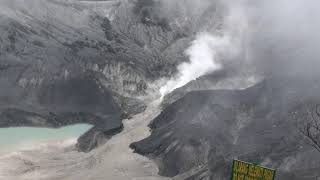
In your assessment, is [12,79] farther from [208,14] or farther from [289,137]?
[289,137]

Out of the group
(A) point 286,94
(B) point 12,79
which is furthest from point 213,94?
(B) point 12,79

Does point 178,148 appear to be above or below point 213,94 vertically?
below

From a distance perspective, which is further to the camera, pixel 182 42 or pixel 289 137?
pixel 182 42

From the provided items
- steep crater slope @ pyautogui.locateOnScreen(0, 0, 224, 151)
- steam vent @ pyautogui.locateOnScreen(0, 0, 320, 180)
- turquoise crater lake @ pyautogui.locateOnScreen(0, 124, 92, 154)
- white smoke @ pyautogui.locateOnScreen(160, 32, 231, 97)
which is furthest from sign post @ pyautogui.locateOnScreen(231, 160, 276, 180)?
white smoke @ pyautogui.locateOnScreen(160, 32, 231, 97)

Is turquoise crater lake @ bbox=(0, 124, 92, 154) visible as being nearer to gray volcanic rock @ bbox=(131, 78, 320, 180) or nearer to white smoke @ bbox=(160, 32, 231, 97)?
gray volcanic rock @ bbox=(131, 78, 320, 180)

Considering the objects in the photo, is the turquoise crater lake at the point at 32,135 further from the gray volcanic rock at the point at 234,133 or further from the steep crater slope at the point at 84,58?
the gray volcanic rock at the point at 234,133

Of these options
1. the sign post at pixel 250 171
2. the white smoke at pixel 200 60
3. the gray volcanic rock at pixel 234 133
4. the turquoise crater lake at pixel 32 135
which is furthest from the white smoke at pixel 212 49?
the sign post at pixel 250 171
